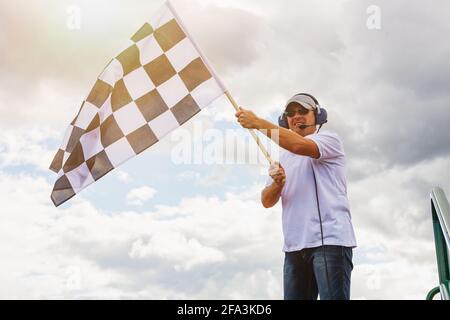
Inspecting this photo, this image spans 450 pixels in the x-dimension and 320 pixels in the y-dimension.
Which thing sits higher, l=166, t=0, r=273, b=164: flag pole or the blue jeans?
l=166, t=0, r=273, b=164: flag pole

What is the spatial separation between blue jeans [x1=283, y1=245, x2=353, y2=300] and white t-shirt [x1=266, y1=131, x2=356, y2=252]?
47 millimetres

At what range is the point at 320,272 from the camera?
3451mm

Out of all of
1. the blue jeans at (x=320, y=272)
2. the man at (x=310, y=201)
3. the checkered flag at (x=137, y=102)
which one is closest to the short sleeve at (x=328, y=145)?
the man at (x=310, y=201)

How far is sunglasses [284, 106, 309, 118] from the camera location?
3.86 meters

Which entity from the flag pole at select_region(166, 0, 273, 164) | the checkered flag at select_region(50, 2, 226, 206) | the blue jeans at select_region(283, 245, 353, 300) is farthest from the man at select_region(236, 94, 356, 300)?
the checkered flag at select_region(50, 2, 226, 206)

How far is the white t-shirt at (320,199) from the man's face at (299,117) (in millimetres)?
145

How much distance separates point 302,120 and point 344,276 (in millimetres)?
994

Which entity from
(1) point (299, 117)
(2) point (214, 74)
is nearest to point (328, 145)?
(1) point (299, 117)

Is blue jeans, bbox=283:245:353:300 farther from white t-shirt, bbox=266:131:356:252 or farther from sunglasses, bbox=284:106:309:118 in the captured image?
sunglasses, bbox=284:106:309:118

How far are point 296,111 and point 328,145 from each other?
0.33m

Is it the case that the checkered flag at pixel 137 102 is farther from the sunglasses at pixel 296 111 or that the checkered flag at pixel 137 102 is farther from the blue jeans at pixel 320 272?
the blue jeans at pixel 320 272
